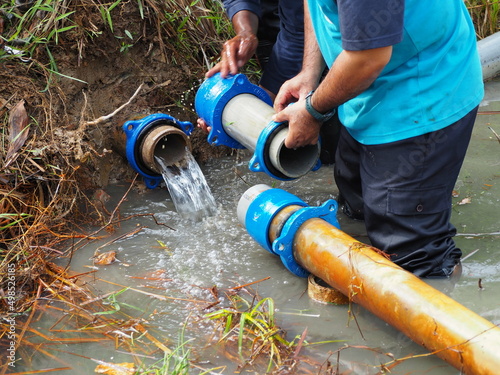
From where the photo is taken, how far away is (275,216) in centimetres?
280

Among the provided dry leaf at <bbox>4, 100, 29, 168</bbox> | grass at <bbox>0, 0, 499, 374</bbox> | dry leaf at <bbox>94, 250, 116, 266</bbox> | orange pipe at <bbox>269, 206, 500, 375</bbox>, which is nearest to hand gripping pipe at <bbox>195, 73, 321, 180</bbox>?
orange pipe at <bbox>269, 206, 500, 375</bbox>

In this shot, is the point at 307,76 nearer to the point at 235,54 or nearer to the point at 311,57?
the point at 311,57

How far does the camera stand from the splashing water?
139 inches

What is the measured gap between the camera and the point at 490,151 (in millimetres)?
3965

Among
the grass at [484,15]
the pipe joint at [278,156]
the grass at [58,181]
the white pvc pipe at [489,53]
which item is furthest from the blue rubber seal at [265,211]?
the grass at [484,15]

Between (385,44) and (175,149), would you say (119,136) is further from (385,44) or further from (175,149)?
(385,44)

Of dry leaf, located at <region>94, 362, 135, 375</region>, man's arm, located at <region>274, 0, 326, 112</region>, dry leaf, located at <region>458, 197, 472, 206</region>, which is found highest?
man's arm, located at <region>274, 0, 326, 112</region>

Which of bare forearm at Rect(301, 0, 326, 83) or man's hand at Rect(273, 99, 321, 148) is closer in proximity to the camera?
man's hand at Rect(273, 99, 321, 148)

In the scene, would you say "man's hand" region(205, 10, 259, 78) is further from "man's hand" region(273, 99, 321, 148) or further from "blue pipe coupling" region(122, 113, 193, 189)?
"man's hand" region(273, 99, 321, 148)

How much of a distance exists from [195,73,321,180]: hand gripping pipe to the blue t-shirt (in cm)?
42

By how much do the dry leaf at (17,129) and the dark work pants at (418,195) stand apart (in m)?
1.81

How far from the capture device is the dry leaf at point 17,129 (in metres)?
3.16

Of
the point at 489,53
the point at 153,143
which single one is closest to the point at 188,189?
the point at 153,143

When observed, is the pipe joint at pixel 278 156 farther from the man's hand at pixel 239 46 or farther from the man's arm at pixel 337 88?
the man's hand at pixel 239 46
